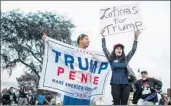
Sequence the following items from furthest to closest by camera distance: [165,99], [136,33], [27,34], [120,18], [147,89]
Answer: [27,34], [165,99], [147,89], [120,18], [136,33]

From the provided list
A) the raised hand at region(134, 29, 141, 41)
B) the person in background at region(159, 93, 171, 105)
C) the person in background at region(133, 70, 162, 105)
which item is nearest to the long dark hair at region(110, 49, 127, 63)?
the raised hand at region(134, 29, 141, 41)

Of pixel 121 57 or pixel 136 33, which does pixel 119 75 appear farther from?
pixel 136 33

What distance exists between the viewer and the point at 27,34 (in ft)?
127

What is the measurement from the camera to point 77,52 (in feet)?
29.6

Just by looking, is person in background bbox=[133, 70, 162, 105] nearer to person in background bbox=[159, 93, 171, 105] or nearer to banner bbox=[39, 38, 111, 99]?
person in background bbox=[159, 93, 171, 105]

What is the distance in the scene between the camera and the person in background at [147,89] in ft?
37.7

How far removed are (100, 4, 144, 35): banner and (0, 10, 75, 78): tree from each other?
2701 centimetres

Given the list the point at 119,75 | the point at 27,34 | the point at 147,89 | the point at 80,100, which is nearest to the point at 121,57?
the point at 119,75

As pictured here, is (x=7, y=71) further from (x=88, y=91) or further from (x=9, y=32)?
(x=88, y=91)

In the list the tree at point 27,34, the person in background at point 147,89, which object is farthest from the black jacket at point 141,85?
the tree at point 27,34

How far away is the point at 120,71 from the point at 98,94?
33.7 inches

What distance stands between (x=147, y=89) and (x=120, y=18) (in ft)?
6.28

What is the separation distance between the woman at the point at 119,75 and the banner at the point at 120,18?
61.6 inches

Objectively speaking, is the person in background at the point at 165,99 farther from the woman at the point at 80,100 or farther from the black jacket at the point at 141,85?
the woman at the point at 80,100
